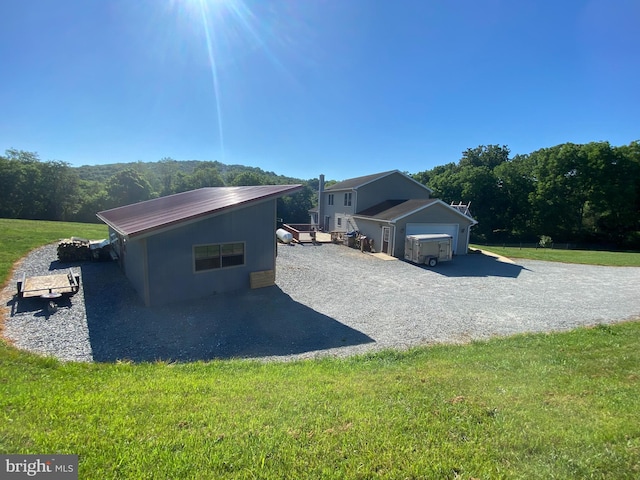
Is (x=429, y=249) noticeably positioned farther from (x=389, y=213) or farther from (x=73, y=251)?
(x=73, y=251)

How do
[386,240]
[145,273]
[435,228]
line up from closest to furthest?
[145,273]
[435,228]
[386,240]

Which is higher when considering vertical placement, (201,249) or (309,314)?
(201,249)

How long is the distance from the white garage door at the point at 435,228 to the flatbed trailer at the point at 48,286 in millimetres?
17338

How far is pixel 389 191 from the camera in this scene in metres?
26.8

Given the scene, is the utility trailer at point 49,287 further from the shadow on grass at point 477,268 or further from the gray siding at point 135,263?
the shadow on grass at point 477,268

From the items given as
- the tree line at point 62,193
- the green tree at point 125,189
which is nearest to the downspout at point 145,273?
the tree line at point 62,193

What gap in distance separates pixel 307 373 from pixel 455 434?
2.78 meters

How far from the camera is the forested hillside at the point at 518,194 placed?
35250 millimetres

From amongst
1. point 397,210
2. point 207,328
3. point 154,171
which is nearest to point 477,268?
point 397,210

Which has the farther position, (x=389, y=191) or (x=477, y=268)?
(x=389, y=191)

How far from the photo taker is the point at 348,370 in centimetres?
566

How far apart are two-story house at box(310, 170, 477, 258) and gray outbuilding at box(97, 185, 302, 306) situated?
10709mm

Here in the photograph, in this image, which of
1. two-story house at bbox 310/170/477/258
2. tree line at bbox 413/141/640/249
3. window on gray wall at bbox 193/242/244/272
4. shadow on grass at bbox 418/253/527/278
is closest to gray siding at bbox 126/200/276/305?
window on gray wall at bbox 193/242/244/272

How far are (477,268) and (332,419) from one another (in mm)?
16472
